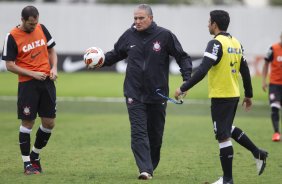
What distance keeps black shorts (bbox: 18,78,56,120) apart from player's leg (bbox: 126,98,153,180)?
1.26 meters

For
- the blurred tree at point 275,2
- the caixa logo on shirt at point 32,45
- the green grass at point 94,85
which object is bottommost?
the green grass at point 94,85

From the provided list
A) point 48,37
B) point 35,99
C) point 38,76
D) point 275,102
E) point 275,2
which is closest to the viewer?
point 38,76

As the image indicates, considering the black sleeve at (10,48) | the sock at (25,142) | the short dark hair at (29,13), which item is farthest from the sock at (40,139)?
the short dark hair at (29,13)

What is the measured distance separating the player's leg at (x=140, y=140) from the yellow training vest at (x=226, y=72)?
1.14 metres

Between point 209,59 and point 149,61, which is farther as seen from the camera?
point 149,61

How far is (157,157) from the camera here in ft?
35.2

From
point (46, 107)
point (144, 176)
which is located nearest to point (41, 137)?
point (46, 107)

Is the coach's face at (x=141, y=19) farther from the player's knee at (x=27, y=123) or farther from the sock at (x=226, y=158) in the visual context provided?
the player's knee at (x=27, y=123)

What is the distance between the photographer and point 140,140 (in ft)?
33.2

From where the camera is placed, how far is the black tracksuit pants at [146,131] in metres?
10.1

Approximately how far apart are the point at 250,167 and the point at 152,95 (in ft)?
7.42

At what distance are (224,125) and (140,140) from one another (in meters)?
1.24

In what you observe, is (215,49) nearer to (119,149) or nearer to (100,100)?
(119,149)

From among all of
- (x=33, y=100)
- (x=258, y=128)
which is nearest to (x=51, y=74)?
(x=33, y=100)
